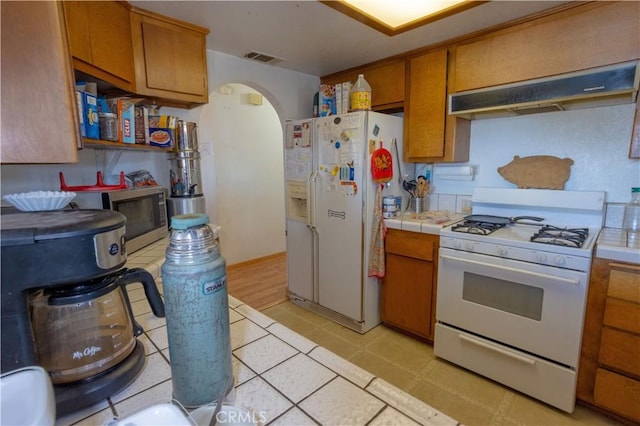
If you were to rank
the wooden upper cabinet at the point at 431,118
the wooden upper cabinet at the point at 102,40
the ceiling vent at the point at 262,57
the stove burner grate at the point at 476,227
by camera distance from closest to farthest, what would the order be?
the wooden upper cabinet at the point at 102,40 < the stove burner grate at the point at 476,227 < the wooden upper cabinet at the point at 431,118 < the ceiling vent at the point at 262,57

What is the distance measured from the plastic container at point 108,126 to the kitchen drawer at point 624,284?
8.45 feet

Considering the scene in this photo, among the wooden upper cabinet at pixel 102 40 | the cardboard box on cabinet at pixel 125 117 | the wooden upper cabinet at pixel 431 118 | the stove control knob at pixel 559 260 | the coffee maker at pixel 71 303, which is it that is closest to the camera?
the coffee maker at pixel 71 303

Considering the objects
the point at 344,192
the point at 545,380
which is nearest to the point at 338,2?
the point at 344,192

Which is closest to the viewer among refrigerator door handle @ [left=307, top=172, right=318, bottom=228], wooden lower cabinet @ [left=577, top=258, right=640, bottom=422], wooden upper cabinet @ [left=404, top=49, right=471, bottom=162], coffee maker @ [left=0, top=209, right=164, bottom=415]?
coffee maker @ [left=0, top=209, right=164, bottom=415]

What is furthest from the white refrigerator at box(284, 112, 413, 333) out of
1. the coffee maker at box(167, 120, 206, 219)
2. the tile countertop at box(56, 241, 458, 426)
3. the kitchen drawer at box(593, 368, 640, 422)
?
the tile countertop at box(56, 241, 458, 426)

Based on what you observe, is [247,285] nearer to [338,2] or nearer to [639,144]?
[338,2]

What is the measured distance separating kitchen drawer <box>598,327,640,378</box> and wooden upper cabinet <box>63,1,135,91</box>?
280 centimetres

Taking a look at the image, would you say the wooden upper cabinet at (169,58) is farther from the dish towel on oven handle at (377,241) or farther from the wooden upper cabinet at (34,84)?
the dish towel on oven handle at (377,241)

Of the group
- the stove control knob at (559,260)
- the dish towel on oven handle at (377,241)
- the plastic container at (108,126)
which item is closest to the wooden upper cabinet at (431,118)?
the dish towel on oven handle at (377,241)

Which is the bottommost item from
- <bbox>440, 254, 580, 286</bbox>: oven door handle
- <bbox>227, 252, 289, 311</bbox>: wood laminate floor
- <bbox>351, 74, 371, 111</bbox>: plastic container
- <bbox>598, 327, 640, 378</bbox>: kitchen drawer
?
<bbox>227, 252, 289, 311</bbox>: wood laminate floor

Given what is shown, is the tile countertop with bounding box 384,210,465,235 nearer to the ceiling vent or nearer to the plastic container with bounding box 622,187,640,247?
the plastic container with bounding box 622,187,640,247

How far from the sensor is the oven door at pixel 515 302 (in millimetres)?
1598

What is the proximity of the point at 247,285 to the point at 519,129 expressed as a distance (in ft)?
9.55

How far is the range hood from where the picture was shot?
1.57m
